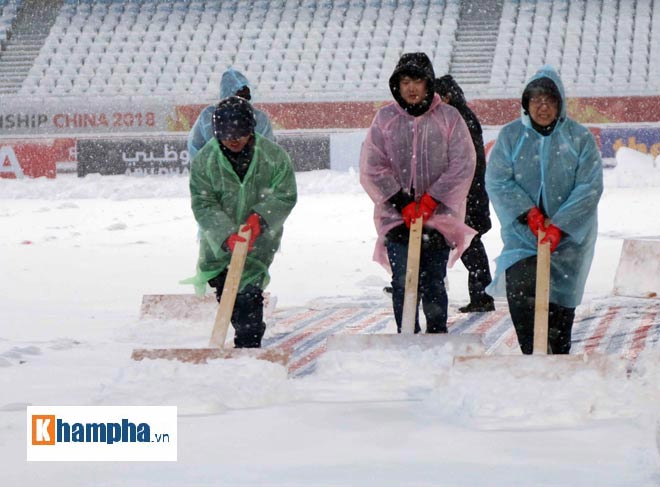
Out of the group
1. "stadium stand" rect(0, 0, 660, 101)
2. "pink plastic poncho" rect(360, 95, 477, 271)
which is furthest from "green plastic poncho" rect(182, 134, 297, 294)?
"stadium stand" rect(0, 0, 660, 101)

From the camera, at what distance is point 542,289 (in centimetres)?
468

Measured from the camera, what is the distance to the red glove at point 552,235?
186 inches

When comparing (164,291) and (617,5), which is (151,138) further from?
(164,291)

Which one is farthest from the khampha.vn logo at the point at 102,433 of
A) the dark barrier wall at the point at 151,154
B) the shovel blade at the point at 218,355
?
the dark barrier wall at the point at 151,154

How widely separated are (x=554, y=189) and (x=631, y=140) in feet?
48.2

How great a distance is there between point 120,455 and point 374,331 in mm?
2911

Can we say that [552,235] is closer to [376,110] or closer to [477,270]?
[477,270]

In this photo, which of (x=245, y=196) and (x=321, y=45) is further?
(x=321, y=45)

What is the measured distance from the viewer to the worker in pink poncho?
525 cm

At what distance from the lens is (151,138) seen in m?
20.0

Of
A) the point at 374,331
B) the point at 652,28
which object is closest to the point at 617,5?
the point at 652,28

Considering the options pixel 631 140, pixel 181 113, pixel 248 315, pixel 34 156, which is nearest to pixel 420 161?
pixel 248 315

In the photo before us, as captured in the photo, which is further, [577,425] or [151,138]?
[151,138]

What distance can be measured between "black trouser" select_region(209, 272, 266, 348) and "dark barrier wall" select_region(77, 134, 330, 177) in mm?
14241
